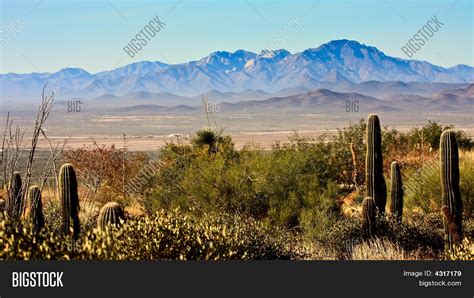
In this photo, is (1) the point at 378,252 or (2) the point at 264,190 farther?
(2) the point at 264,190

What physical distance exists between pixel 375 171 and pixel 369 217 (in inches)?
80.8

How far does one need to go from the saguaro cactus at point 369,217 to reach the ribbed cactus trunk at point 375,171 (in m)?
1.43

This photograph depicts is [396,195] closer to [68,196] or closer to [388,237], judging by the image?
[388,237]

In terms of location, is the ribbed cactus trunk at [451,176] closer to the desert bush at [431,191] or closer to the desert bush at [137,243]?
the desert bush at [431,191]

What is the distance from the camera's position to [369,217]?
1418 centimetres

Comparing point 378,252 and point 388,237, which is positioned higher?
point 388,237

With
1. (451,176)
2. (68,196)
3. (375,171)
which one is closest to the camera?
(68,196)

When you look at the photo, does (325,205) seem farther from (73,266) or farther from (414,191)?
(73,266)

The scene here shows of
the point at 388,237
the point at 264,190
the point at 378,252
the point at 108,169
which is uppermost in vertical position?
the point at 108,169

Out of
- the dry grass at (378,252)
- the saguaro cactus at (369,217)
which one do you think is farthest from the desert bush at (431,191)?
the dry grass at (378,252)

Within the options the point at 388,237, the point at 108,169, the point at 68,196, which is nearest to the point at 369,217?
the point at 388,237

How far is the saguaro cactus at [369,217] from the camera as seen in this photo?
1419 cm

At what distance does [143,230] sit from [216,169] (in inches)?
304

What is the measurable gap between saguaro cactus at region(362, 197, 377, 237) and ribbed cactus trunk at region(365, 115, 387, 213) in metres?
1.43
